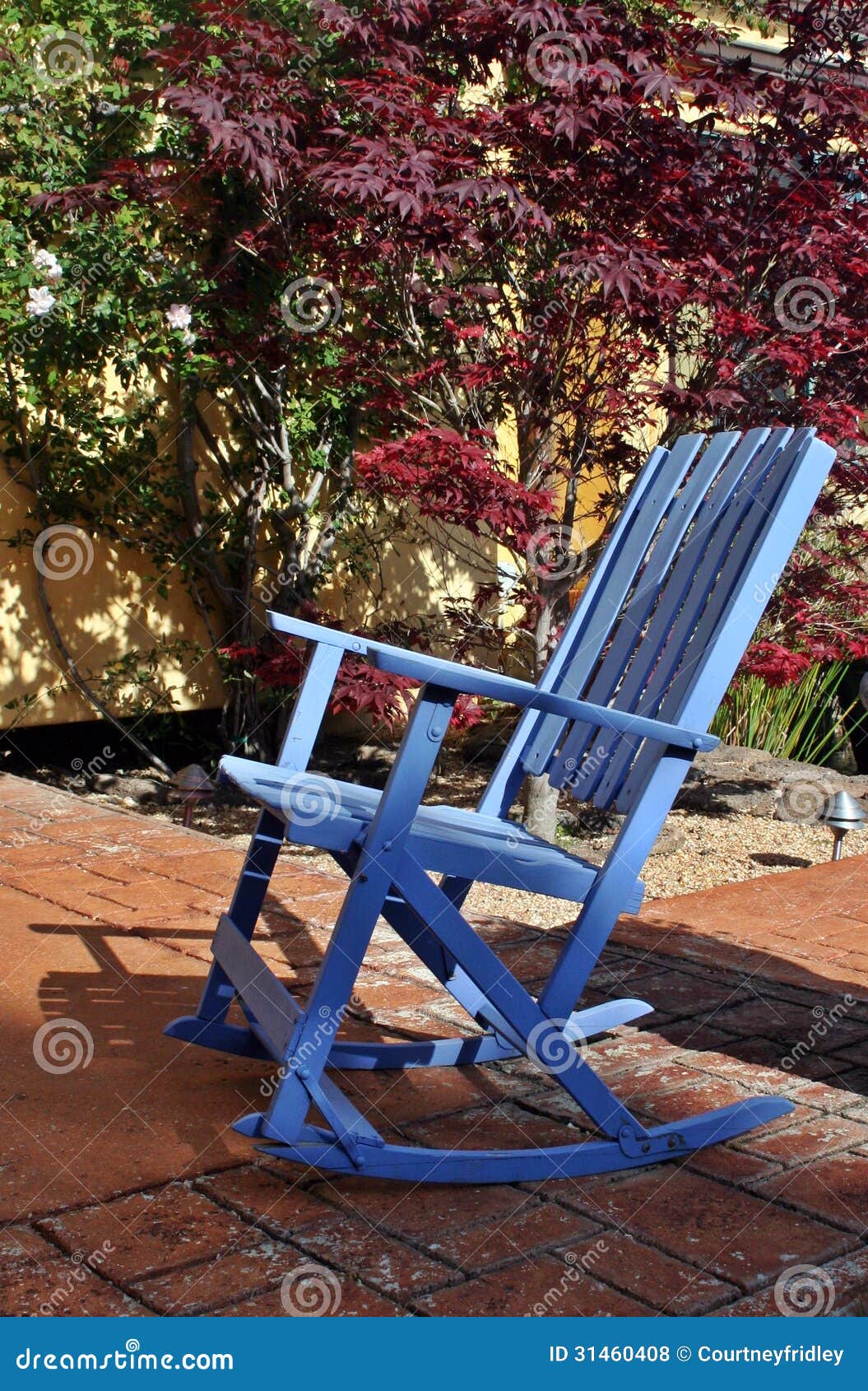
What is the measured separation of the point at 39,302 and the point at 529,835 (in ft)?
10.6

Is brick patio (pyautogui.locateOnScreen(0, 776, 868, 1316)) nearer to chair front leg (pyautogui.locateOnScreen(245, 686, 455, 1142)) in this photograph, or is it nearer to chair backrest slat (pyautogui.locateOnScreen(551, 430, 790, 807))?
chair front leg (pyautogui.locateOnScreen(245, 686, 455, 1142))

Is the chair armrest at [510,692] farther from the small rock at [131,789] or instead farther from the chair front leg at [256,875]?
the small rock at [131,789]

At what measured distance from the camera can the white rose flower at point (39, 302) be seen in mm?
4801

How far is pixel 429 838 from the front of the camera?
6.74 ft

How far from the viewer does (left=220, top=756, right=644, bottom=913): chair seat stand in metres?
1.99

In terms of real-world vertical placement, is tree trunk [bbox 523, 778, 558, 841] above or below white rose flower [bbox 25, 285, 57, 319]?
below

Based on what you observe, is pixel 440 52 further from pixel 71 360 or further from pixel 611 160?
pixel 71 360

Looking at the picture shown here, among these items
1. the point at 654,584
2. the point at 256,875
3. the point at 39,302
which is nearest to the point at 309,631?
the point at 256,875

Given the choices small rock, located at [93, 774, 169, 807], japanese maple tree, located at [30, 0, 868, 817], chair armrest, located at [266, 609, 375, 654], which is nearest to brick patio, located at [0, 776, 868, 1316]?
chair armrest, located at [266, 609, 375, 654]

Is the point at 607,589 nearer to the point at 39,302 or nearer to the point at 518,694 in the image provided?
the point at 518,694

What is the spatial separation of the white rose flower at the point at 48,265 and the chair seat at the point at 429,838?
10.0 ft

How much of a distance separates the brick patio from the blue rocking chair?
2.9 inches

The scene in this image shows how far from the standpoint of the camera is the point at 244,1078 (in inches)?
95.9
